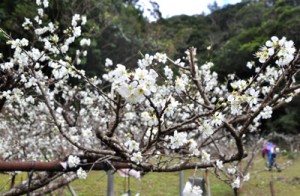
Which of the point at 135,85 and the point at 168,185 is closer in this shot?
the point at 135,85

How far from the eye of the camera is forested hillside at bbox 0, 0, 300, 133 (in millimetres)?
12125

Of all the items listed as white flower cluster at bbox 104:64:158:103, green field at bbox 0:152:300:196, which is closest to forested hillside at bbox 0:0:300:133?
green field at bbox 0:152:300:196

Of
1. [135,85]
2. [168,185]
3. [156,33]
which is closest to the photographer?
[135,85]

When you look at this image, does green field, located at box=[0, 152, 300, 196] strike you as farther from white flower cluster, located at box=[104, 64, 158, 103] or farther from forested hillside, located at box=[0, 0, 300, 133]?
white flower cluster, located at box=[104, 64, 158, 103]

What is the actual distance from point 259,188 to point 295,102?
1132 centimetres

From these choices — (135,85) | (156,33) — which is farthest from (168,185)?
(156,33)

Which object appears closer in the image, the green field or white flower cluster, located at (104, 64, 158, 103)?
white flower cluster, located at (104, 64, 158, 103)

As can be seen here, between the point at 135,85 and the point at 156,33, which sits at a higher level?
the point at 156,33

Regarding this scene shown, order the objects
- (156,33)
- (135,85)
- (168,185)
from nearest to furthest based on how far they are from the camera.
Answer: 1. (135,85)
2. (168,185)
3. (156,33)

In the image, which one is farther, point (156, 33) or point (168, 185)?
point (156, 33)

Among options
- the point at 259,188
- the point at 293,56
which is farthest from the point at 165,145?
the point at 259,188

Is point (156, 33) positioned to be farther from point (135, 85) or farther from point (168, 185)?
point (135, 85)

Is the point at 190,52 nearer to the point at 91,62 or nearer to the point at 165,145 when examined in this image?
the point at 165,145

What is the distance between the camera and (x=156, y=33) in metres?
19.4
